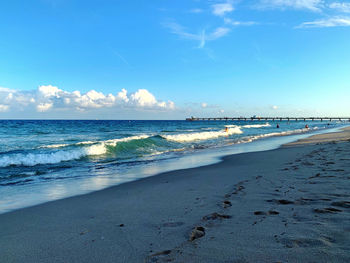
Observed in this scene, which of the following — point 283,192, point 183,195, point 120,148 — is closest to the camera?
point 283,192

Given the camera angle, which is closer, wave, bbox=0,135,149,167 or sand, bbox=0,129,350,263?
sand, bbox=0,129,350,263

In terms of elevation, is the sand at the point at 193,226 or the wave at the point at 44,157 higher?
the sand at the point at 193,226

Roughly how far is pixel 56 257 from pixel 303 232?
2.85 metres

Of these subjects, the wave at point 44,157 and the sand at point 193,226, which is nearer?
the sand at point 193,226

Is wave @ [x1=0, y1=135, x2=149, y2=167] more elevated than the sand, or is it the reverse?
the sand

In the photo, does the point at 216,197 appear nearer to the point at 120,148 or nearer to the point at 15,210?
the point at 15,210

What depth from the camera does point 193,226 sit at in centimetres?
354

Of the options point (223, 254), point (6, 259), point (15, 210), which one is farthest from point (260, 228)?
point (15, 210)

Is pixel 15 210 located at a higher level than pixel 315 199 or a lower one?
lower

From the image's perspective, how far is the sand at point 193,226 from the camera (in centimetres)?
274

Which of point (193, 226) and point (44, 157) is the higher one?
point (193, 226)

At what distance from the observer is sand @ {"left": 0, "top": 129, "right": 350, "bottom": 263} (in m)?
2.74

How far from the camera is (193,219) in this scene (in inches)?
152

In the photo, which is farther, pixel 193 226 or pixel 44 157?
pixel 44 157
